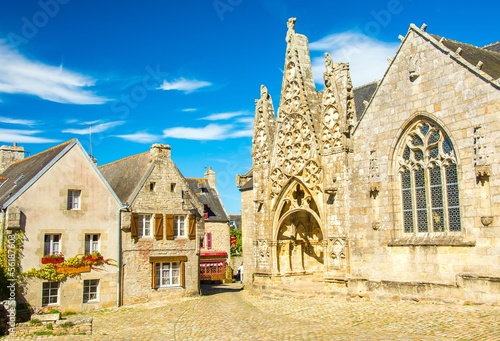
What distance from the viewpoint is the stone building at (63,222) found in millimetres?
20469

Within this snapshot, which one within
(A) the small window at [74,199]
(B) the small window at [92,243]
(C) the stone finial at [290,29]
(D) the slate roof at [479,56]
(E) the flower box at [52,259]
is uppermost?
(C) the stone finial at [290,29]

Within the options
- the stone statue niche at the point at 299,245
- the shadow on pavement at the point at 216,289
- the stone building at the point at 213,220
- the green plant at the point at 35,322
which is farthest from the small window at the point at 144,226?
the stone building at the point at 213,220

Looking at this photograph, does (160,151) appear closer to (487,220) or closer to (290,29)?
(290,29)

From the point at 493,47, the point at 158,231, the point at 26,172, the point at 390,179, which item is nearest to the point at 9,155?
the point at 26,172

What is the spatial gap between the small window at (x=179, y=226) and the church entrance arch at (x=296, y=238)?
4639mm

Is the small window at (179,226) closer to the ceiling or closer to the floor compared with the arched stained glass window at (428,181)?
closer to the floor

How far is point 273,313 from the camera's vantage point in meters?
18.3

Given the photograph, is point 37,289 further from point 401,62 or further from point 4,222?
point 401,62

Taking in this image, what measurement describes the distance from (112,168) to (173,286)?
26.5ft

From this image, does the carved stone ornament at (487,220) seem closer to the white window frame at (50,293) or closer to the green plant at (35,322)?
the green plant at (35,322)

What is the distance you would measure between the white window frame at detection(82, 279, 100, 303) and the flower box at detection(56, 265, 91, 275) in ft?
1.79

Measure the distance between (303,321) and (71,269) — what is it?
10.3 metres

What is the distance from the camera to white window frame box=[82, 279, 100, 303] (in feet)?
71.9

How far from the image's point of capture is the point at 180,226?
25453mm
